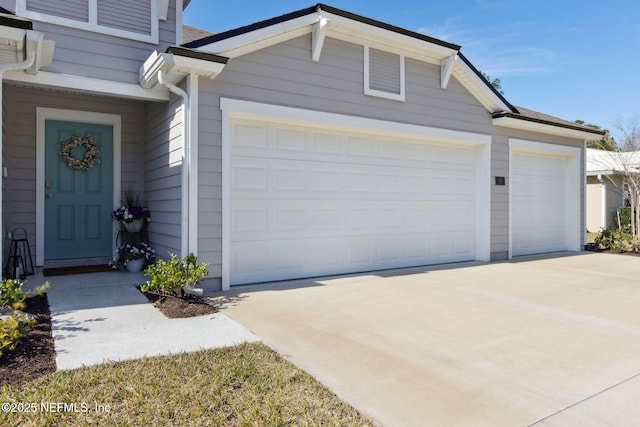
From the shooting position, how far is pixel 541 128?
9.18 meters

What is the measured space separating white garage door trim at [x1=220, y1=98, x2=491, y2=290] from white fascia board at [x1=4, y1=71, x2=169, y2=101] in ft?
3.73

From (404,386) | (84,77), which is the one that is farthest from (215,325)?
(84,77)

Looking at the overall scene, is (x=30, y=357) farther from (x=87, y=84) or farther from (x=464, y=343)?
(x=87, y=84)

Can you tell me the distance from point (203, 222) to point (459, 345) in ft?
10.9

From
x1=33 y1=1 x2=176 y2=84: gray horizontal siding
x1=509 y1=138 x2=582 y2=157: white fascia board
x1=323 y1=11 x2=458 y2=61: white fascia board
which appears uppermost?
x1=323 y1=11 x2=458 y2=61: white fascia board

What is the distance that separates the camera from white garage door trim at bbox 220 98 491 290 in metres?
5.52

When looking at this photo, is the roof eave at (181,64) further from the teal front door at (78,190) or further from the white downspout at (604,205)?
the white downspout at (604,205)

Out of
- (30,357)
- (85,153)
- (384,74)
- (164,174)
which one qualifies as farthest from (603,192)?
(30,357)

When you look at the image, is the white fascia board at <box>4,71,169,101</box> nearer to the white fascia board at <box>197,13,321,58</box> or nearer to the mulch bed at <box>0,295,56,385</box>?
the white fascia board at <box>197,13,321,58</box>

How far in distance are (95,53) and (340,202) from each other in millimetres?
3961

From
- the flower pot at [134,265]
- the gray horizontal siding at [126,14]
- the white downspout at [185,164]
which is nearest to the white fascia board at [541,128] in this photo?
the white downspout at [185,164]

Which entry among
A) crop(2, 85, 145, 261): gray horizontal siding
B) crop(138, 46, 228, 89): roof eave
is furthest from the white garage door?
crop(2, 85, 145, 261): gray horizontal siding

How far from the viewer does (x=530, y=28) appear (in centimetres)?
1249

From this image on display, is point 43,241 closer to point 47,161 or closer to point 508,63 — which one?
point 47,161
